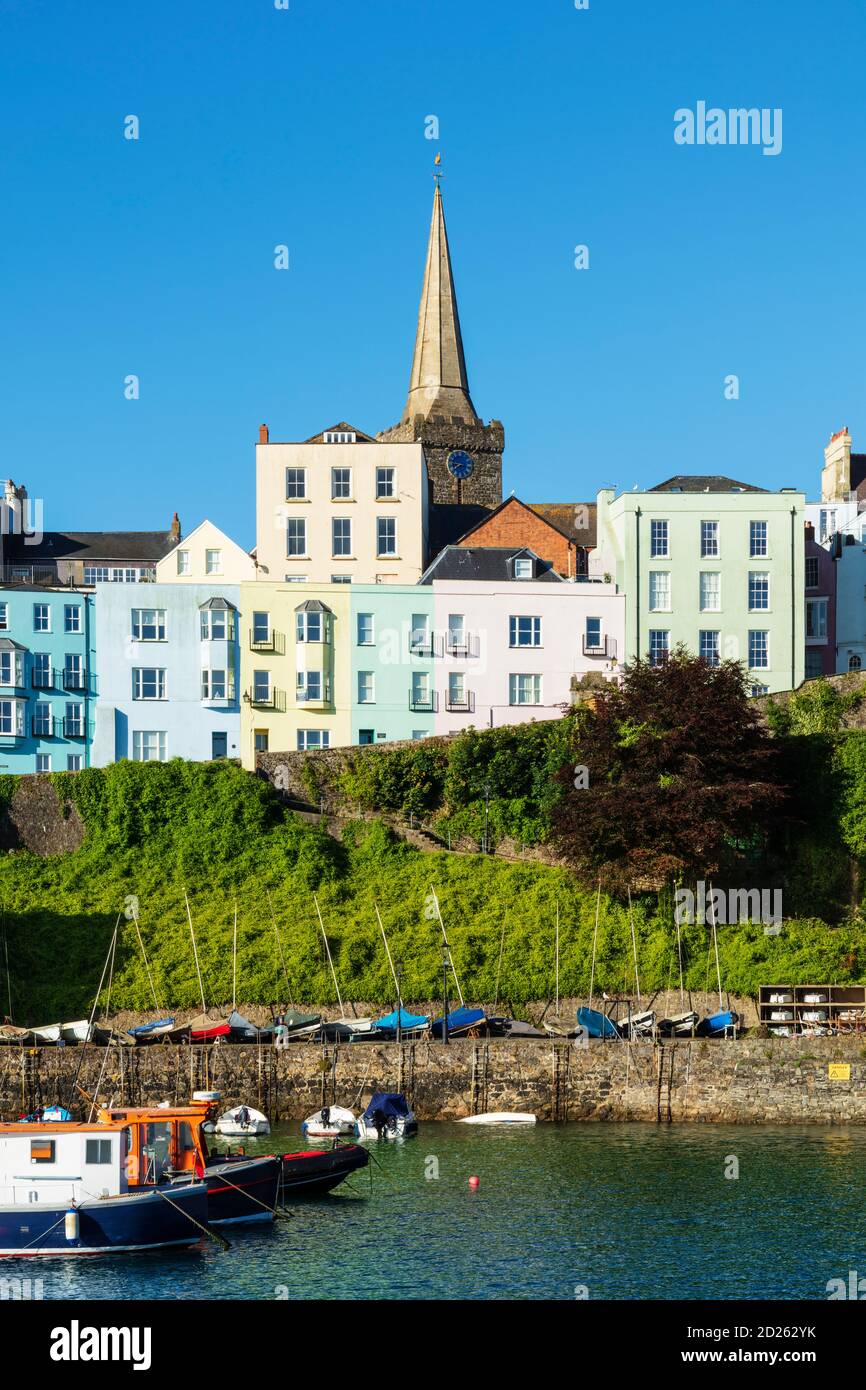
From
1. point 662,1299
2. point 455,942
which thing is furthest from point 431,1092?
point 662,1299

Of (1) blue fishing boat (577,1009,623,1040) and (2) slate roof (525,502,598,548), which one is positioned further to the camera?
(2) slate roof (525,502,598,548)

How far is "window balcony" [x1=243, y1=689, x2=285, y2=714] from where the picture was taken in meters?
84.2

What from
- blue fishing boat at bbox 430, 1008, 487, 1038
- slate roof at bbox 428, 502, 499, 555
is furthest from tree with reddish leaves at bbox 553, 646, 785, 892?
slate roof at bbox 428, 502, 499, 555

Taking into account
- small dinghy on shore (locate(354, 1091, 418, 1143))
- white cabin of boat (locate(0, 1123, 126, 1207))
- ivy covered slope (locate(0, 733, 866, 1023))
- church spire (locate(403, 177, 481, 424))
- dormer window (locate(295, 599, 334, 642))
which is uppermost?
church spire (locate(403, 177, 481, 424))

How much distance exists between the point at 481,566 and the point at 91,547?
34.3 m

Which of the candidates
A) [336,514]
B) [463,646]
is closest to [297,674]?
[463,646]

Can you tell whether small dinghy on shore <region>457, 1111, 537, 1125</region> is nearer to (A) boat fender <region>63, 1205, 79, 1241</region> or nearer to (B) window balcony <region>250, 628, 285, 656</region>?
(A) boat fender <region>63, 1205, 79, 1241</region>

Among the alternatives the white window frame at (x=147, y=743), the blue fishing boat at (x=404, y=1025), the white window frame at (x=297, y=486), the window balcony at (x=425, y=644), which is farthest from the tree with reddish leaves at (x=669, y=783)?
the white window frame at (x=297, y=486)

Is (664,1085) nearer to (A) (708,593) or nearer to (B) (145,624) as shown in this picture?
(A) (708,593)

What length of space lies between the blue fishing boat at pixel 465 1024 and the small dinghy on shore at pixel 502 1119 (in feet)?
15.1

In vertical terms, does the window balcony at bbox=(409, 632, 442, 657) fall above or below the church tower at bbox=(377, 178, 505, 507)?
below

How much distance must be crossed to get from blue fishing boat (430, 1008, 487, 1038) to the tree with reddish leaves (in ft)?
28.3
